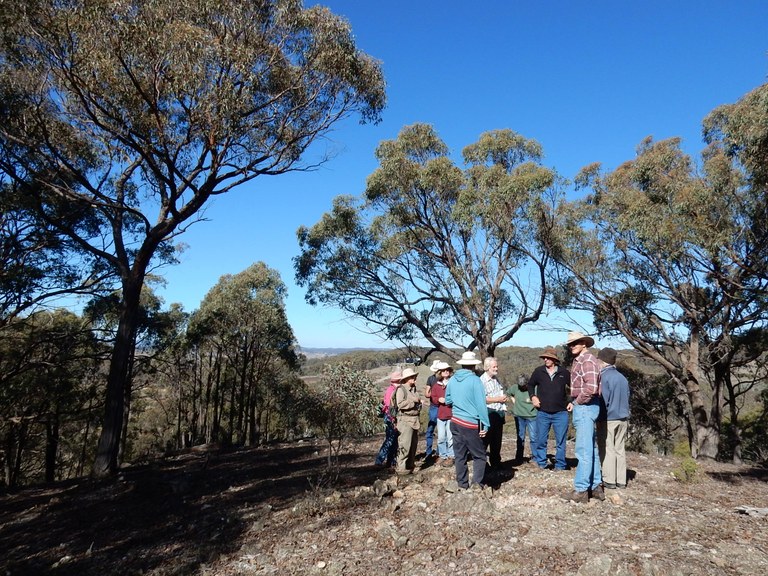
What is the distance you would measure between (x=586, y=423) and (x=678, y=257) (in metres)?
8.74

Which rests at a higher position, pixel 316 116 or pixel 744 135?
pixel 316 116

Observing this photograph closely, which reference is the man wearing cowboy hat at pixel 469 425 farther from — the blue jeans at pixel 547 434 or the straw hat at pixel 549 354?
the blue jeans at pixel 547 434

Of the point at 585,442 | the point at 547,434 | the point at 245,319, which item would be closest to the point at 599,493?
the point at 585,442

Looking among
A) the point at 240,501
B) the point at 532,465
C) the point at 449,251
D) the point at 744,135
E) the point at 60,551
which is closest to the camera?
the point at 60,551

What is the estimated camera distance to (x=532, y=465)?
6824 mm

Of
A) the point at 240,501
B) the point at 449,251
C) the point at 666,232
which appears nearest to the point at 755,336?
the point at 666,232

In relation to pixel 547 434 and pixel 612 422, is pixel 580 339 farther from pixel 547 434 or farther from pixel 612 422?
pixel 547 434

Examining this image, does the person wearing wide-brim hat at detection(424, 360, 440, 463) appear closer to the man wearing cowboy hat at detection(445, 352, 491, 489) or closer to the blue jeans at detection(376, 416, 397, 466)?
the blue jeans at detection(376, 416, 397, 466)

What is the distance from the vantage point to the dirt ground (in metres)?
3.60

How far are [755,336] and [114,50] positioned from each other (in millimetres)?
18365

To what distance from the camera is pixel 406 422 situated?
6.47m

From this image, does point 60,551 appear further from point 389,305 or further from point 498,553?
point 389,305

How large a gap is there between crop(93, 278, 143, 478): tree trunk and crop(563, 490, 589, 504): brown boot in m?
7.75

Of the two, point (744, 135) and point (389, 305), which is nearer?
point (744, 135)
